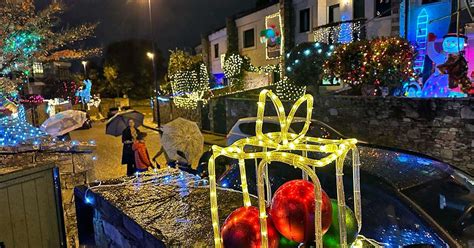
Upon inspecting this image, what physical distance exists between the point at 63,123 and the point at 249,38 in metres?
18.5

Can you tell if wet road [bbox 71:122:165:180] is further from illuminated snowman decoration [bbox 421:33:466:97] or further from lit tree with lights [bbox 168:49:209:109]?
illuminated snowman decoration [bbox 421:33:466:97]

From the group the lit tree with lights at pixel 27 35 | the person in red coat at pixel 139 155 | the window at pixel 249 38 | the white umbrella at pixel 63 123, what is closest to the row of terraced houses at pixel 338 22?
the window at pixel 249 38

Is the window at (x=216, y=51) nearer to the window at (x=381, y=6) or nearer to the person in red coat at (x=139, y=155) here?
the window at (x=381, y=6)

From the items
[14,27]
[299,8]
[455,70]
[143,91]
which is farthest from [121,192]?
[143,91]

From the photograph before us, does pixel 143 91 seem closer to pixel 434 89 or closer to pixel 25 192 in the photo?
pixel 434 89

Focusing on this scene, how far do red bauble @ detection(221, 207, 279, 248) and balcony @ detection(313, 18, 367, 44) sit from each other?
16.0 metres

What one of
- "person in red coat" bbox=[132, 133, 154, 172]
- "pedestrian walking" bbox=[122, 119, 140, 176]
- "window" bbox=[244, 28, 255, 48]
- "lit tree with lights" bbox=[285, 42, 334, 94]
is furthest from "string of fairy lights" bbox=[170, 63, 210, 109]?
"person in red coat" bbox=[132, 133, 154, 172]

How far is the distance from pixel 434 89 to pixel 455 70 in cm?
188

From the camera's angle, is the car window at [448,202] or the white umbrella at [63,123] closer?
the car window at [448,202]

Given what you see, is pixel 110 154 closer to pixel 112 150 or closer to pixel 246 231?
pixel 112 150

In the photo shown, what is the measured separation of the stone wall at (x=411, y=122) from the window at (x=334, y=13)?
24.9 ft

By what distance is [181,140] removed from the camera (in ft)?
26.0

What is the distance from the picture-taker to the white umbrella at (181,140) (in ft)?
25.9

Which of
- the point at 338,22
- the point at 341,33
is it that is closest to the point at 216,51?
the point at 338,22
